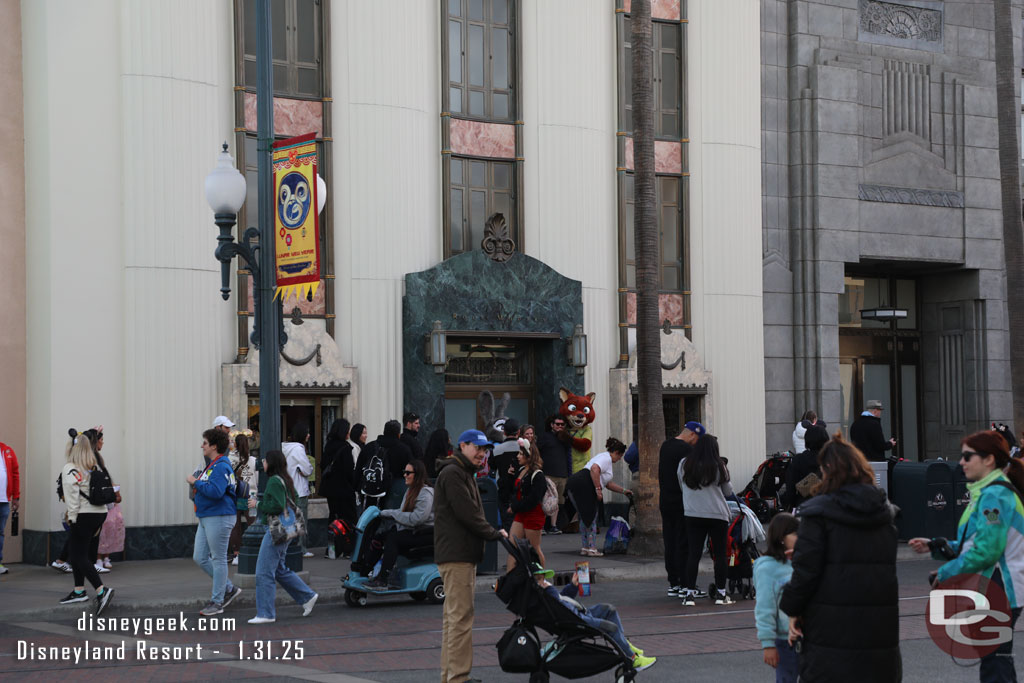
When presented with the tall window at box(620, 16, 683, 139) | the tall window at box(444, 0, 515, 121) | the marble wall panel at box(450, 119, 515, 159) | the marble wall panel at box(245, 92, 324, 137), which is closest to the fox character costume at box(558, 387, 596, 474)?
the marble wall panel at box(450, 119, 515, 159)

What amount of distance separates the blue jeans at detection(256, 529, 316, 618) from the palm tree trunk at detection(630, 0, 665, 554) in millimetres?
6041

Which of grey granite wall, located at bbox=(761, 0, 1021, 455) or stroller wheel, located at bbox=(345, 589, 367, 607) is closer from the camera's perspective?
stroller wheel, located at bbox=(345, 589, 367, 607)

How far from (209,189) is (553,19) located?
9206mm

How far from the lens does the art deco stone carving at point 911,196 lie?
25.5 m

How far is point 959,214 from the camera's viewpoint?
26.7m

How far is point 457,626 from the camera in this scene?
30.1 feet

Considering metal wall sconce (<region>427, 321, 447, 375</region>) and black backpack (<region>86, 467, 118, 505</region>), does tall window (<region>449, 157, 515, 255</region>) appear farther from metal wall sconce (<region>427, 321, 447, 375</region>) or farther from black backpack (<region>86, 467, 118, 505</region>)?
black backpack (<region>86, 467, 118, 505</region>)

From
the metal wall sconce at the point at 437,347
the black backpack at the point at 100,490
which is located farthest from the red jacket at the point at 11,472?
the metal wall sconce at the point at 437,347

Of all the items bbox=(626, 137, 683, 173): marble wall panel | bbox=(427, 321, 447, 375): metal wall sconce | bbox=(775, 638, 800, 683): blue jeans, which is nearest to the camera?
bbox=(775, 638, 800, 683): blue jeans

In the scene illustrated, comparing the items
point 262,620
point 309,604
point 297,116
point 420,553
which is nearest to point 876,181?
point 297,116

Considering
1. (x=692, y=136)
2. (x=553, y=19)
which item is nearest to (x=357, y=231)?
(x=553, y=19)

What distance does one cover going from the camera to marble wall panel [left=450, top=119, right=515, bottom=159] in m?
20.9

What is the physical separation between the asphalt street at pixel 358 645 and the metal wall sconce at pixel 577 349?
7.25 meters

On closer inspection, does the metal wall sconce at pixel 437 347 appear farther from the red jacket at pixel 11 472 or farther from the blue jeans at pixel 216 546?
the blue jeans at pixel 216 546
